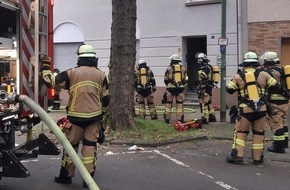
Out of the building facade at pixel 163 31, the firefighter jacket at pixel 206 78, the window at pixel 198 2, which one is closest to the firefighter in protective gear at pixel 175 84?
the firefighter jacket at pixel 206 78

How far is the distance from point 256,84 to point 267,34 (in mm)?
7635

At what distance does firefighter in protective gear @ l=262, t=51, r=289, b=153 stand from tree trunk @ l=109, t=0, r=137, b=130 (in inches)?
112

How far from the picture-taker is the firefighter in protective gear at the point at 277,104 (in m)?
8.02

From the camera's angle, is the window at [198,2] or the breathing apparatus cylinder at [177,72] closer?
the breathing apparatus cylinder at [177,72]

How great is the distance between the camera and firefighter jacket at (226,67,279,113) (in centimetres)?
704

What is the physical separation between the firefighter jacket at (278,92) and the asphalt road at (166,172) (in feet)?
3.56

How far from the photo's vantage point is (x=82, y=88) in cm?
561

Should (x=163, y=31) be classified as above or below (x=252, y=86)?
above

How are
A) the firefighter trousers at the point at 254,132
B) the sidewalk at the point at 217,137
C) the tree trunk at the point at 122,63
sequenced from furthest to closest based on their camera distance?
the tree trunk at the point at 122,63 < the sidewalk at the point at 217,137 < the firefighter trousers at the point at 254,132

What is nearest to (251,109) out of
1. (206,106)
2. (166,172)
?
(166,172)

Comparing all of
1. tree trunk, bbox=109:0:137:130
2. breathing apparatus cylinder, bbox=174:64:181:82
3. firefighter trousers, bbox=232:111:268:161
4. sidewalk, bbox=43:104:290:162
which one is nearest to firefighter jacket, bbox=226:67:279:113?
firefighter trousers, bbox=232:111:268:161

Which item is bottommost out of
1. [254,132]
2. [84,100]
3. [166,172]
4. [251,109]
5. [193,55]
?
[166,172]

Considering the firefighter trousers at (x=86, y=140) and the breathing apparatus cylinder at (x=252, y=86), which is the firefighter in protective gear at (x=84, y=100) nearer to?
the firefighter trousers at (x=86, y=140)

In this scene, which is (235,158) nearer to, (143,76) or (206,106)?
(206,106)
